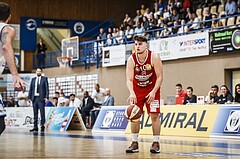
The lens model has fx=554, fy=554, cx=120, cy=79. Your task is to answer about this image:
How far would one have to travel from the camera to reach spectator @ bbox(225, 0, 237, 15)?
21.3m

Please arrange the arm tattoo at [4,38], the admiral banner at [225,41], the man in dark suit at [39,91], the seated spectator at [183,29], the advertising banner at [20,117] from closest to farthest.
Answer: the arm tattoo at [4,38] → the man in dark suit at [39,91] → the admiral banner at [225,41] → the seated spectator at [183,29] → the advertising banner at [20,117]

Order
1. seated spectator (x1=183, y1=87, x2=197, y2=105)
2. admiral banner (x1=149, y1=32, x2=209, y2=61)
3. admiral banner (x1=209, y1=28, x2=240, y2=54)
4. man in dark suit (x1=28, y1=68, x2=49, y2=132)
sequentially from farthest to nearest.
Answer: admiral banner (x1=149, y1=32, x2=209, y2=61), admiral banner (x1=209, y1=28, x2=240, y2=54), man in dark suit (x1=28, y1=68, x2=49, y2=132), seated spectator (x1=183, y1=87, x2=197, y2=105)

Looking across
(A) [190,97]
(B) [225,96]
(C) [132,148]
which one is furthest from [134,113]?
(A) [190,97]

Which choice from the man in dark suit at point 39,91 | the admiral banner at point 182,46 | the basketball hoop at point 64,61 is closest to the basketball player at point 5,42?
the man in dark suit at point 39,91

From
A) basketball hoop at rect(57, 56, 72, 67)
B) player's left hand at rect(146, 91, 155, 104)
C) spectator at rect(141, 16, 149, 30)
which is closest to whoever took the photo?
player's left hand at rect(146, 91, 155, 104)

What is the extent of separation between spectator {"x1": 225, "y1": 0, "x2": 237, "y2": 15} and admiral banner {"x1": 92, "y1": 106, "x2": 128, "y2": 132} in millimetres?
6476

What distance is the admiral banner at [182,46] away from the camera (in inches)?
797

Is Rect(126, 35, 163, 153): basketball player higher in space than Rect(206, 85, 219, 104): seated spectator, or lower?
higher

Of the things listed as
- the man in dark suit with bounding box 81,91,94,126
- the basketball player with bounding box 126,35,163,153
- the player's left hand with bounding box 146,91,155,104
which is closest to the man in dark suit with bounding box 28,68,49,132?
the man in dark suit with bounding box 81,91,94,126

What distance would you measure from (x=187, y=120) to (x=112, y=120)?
3584 millimetres

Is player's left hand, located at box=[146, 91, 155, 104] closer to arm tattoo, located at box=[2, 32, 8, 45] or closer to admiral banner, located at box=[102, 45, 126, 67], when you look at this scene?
arm tattoo, located at box=[2, 32, 8, 45]

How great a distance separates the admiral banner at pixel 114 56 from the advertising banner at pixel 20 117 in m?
4.57

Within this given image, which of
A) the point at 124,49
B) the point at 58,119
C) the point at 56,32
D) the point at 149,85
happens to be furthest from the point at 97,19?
the point at 149,85

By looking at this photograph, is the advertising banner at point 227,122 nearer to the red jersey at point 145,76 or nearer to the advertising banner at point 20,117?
the red jersey at point 145,76
